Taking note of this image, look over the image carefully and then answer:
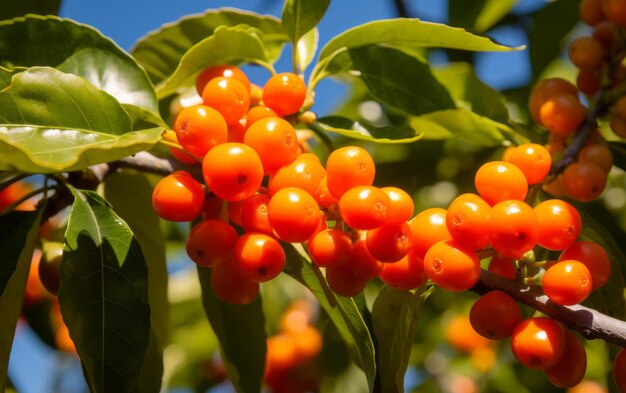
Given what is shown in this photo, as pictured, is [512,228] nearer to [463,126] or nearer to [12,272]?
[463,126]

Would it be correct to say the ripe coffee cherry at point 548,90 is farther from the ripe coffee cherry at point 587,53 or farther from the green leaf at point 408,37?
the green leaf at point 408,37

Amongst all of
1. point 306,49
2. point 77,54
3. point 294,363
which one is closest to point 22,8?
point 77,54

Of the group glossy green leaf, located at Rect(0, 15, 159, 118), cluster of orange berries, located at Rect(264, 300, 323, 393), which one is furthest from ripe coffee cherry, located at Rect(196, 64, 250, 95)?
cluster of orange berries, located at Rect(264, 300, 323, 393)

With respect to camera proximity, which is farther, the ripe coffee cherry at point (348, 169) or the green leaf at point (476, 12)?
the green leaf at point (476, 12)

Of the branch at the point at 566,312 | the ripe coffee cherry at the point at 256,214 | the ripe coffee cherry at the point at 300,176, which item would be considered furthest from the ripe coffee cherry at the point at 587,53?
the ripe coffee cherry at the point at 256,214

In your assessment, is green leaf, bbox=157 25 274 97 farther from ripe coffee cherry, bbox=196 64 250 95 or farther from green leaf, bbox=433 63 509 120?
green leaf, bbox=433 63 509 120

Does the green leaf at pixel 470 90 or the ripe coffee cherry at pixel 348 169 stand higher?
the ripe coffee cherry at pixel 348 169
